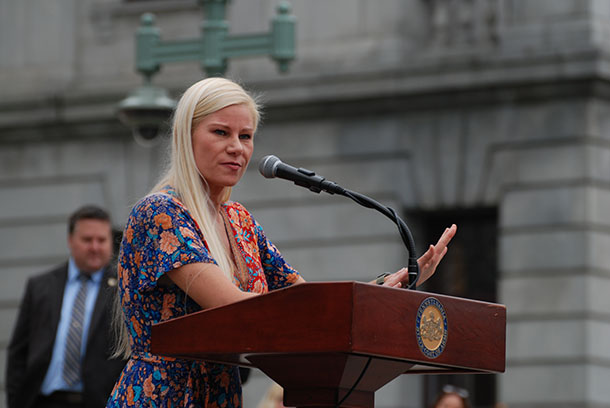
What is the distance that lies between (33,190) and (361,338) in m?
14.9

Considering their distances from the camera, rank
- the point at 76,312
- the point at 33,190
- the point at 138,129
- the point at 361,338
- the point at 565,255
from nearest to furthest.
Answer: the point at 361,338, the point at 76,312, the point at 138,129, the point at 565,255, the point at 33,190

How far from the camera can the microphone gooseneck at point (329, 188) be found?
4.30 m

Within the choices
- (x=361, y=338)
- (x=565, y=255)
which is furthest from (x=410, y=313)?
(x=565, y=255)

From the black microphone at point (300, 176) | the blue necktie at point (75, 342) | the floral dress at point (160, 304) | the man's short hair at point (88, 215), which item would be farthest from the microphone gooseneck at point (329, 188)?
the man's short hair at point (88, 215)

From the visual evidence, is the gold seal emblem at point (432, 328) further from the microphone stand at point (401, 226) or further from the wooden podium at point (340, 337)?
the microphone stand at point (401, 226)

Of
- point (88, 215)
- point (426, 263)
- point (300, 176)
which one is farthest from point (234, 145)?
point (88, 215)

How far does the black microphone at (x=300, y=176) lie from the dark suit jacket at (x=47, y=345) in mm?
3616

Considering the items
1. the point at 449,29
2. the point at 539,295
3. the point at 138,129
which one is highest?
the point at 449,29

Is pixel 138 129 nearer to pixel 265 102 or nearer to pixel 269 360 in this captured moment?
pixel 265 102

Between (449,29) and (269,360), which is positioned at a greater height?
(449,29)

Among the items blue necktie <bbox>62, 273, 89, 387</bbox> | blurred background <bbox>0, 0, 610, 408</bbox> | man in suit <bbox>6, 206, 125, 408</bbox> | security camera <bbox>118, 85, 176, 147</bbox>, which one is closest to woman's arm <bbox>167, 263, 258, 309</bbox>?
man in suit <bbox>6, 206, 125, 408</bbox>

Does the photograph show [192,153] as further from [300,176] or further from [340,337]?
[340,337]

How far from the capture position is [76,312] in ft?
27.2

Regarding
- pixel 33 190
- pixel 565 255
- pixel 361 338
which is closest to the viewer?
pixel 361 338
